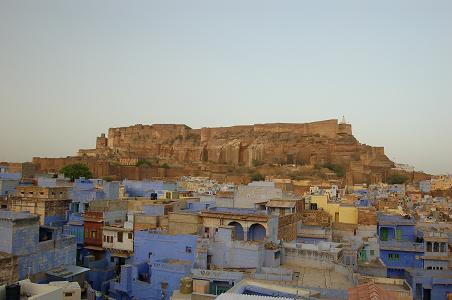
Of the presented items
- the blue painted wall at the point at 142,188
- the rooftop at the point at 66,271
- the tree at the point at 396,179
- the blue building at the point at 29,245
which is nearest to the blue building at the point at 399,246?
the rooftop at the point at 66,271

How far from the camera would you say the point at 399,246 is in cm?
2173

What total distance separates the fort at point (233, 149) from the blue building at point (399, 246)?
44.4 m

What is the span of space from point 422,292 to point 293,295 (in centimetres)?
977

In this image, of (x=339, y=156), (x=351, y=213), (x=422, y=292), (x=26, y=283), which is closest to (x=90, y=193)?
(x=351, y=213)

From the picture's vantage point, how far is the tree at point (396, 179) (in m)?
70.1

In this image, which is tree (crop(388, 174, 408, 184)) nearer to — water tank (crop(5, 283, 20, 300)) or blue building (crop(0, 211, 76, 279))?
blue building (crop(0, 211, 76, 279))

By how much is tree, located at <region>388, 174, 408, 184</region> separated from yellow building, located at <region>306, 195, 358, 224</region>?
48.8 metres

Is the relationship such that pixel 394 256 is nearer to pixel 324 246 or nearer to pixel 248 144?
pixel 324 246

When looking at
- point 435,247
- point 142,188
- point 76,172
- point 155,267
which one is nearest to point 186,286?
point 155,267

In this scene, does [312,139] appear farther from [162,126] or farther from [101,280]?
[101,280]

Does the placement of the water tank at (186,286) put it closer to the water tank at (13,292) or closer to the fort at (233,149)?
the water tank at (13,292)

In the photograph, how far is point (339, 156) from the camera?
267 feet

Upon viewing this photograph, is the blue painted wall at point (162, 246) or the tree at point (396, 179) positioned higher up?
the tree at point (396, 179)

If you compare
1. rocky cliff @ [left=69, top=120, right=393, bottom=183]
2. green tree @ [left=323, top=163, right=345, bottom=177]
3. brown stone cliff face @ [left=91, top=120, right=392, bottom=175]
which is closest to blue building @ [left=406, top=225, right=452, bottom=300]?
rocky cliff @ [left=69, top=120, right=393, bottom=183]
